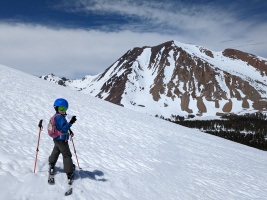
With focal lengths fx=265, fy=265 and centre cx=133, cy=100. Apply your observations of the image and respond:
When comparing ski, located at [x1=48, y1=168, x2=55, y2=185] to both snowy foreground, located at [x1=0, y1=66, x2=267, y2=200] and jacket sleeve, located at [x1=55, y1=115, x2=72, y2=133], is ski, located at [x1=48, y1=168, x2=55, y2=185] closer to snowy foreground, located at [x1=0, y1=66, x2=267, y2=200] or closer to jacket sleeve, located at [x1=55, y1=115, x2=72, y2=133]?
snowy foreground, located at [x1=0, y1=66, x2=267, y2=200]

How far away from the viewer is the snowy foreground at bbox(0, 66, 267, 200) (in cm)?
917

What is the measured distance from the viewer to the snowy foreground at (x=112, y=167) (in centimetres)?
917

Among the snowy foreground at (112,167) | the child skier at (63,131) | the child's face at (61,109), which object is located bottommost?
the snowy foreground at (112,167)

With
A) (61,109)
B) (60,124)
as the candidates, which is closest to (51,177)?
(60,124)

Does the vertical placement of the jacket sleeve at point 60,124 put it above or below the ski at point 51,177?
above

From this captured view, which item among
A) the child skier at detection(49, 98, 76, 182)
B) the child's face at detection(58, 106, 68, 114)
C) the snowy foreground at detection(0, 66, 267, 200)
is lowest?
the snowy foreground at detection(0, 66, 267, 200)

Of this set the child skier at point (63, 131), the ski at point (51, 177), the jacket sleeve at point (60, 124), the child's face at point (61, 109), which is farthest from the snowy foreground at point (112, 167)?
the child's face at point (61, 109)

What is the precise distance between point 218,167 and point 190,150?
13.0 ft

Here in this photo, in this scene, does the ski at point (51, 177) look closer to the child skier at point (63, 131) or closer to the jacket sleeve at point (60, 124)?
the child skier at point (63, 131)

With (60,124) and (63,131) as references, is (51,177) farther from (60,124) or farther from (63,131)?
(60,124)

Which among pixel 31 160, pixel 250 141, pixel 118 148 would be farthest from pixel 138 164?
pixel 250 141

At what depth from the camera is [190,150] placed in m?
23.3

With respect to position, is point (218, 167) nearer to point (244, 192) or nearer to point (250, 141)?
point (244, 192)

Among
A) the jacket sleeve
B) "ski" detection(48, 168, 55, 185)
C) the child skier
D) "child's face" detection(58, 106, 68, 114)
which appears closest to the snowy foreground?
"ski" detection(48, 168, 55, 185)
